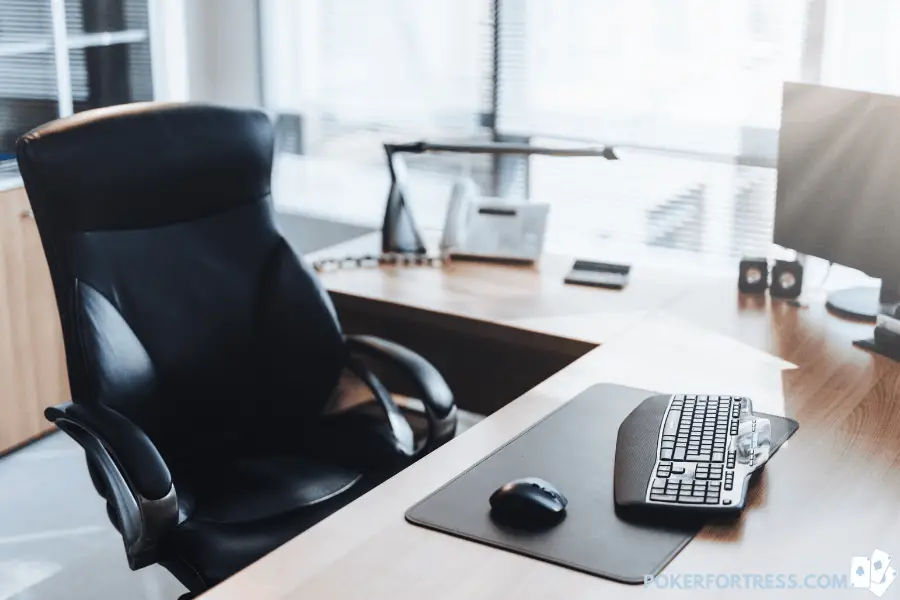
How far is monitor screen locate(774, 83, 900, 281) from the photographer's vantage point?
2188 mm

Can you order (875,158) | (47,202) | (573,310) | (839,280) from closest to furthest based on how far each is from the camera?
1. (47,202)
2. (875,158)
3. (573,310)
4. (839,280)

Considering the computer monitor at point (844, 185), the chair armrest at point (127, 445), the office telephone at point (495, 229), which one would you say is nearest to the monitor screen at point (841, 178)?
the computer monitor at point (844, 185)

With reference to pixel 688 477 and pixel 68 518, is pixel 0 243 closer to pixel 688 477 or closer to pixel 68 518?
pixel 68 518

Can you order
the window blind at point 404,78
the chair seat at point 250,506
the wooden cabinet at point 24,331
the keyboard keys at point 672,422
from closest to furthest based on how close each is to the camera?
the keyboard keys at point 672,422 → the chair seat at point 250,506 → the wooden cabinet at point 24,331 → the window blind at point 404,78

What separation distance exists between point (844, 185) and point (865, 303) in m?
0.27

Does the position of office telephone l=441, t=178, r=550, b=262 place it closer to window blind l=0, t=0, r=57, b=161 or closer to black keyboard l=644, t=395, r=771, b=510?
black keyboard l=644, t=395, r=771, b=510

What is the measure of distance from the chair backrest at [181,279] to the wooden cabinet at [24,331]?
44.2 inches

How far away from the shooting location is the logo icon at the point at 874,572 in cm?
132

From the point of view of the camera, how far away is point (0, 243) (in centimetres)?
310

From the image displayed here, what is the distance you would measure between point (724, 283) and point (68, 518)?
6.01 feet

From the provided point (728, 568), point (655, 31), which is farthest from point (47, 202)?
point (655, 31)

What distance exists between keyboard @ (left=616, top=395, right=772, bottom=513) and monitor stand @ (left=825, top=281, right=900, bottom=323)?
68 centimetres

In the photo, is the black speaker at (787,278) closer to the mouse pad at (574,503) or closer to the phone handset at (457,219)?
the mouse pad at (574,503)

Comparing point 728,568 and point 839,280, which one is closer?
point 728,568
